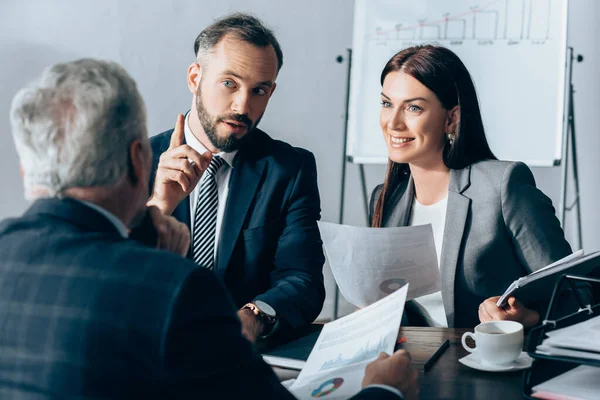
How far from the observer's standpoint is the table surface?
42.1 inches

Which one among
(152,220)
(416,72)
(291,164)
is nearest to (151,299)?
(152,220)

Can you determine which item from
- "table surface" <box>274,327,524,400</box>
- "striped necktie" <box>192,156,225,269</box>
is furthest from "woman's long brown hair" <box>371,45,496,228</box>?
"table surface" <box>274,327,524,400</box>

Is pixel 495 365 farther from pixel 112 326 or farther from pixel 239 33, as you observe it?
pixel 239 33

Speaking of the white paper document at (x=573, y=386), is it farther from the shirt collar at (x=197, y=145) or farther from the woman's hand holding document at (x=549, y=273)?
the shirt collar at (x=197, y=145)

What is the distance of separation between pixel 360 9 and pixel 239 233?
1.76 m

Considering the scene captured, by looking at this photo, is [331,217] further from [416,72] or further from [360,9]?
[416,72]

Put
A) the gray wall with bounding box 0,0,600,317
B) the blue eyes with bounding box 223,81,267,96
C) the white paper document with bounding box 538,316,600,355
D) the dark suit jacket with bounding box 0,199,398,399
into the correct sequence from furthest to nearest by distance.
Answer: the gray wall with bounding box 0,0,600,317 → the blue eyes with bounding box 223,81,267,96 → the white paper document with bounding box 538,316,600,355 → the dark suit jacket with bounding box 0,199,398,399

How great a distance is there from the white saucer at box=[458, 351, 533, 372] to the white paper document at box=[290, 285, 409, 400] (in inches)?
7.1

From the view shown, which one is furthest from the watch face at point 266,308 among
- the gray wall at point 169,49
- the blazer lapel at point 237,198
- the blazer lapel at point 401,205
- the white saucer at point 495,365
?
the gray wall at point 169,49

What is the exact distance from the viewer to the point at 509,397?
3.44ft

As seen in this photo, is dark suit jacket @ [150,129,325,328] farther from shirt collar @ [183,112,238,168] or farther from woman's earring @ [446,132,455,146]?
woman's earring @ [446,132,455,146]

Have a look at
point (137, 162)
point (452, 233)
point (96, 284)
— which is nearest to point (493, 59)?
point (452, 233)

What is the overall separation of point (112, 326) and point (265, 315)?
0.73 meters

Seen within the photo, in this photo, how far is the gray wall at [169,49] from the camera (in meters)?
3.64
